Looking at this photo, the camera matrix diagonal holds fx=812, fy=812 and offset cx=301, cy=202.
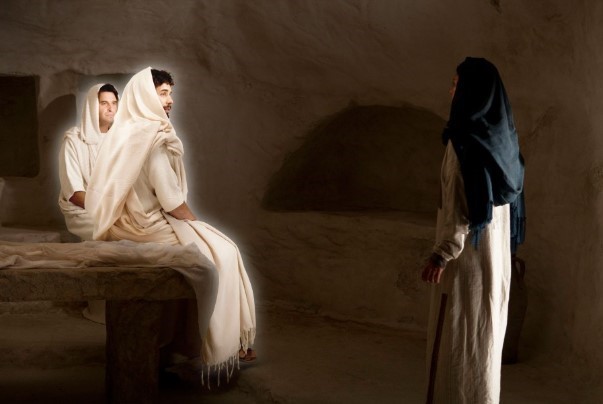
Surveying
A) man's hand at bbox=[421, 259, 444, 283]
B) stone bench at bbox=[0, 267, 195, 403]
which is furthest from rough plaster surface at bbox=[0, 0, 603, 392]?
stone bench at bbox=[0, 267, 195, 403]

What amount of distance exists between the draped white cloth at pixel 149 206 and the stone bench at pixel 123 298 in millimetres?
315

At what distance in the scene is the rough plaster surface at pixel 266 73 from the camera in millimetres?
5598

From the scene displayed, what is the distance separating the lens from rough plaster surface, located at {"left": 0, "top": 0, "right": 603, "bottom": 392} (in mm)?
5598

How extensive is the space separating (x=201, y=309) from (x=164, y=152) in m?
0.95

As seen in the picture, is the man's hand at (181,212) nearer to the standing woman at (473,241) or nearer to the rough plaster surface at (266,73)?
the standing woman at (473,241)

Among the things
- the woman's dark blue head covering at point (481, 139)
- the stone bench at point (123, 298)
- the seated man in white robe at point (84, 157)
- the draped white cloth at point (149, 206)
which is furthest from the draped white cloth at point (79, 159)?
the woman's dark blue head covering at point (481, 139)

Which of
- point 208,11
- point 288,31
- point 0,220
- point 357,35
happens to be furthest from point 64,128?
point 357,35

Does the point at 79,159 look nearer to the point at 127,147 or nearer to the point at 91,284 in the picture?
the point at 127,147

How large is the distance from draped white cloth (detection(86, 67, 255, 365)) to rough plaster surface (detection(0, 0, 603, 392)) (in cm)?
221

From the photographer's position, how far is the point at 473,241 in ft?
11.7

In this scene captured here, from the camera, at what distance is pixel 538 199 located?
554cm

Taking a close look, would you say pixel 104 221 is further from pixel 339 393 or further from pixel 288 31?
pixel 288 31

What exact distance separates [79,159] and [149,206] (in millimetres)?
1787

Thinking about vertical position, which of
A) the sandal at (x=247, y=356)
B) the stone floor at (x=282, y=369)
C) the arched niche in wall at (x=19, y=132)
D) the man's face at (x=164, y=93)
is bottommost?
the stone floor at (x=282, y=369)
